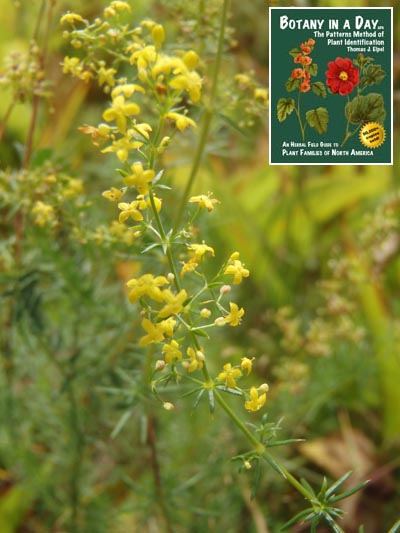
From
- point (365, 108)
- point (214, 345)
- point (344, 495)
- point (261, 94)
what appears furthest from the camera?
point (214, 345)

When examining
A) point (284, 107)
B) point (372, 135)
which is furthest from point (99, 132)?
point (372, 135)

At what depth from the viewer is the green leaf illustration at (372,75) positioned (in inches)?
45.0

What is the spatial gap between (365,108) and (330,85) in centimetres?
7

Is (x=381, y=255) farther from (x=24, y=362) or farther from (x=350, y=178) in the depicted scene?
(x=24, y=362)

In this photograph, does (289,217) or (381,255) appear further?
(289,217)

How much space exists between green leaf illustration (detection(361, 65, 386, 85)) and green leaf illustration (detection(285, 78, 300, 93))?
4.3 inches

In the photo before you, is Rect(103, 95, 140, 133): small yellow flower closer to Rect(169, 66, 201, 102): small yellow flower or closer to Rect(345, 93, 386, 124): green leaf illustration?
Rect(169, 66, 201, 102): small yellow flower

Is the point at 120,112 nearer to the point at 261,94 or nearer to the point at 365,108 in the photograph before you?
the point at 261,94

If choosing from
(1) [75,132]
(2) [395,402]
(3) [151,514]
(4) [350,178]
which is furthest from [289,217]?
(3) [151,514]

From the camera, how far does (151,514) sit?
1.36m

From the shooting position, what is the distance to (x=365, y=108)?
1.15m

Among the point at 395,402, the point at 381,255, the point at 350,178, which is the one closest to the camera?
the point at 395,402

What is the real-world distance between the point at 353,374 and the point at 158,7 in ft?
3.43

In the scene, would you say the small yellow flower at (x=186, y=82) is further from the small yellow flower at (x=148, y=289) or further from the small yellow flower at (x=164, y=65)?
the small yellow flower at (x=148, y=289)
